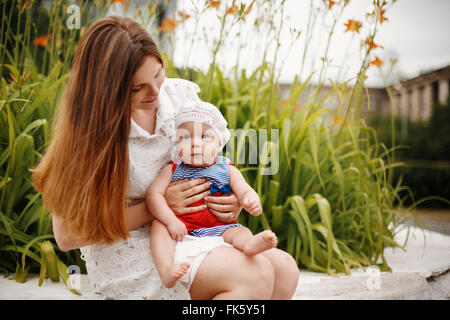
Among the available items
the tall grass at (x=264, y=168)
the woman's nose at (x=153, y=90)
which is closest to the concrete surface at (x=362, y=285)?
the tall grass at (x=264, y=168)

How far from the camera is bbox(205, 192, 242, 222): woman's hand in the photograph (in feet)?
4.39

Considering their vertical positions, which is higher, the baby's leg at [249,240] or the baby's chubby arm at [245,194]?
the baby's chubby arm at [245,194]

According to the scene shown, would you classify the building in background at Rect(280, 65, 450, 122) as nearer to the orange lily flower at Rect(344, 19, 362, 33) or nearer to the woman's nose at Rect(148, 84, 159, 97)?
the orange lily flower at Rect(344, 19, 362, 33)

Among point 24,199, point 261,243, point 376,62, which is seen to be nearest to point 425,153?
point 376,62

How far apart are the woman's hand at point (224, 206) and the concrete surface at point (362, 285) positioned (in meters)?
0.66

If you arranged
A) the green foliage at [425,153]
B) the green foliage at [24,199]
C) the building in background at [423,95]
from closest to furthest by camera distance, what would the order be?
the green foliage at [24,199]
the green foliage at [425,153]
the building in background at [423,95]

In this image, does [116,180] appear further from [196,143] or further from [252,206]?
[252,206]

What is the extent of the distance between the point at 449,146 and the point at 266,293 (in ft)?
35.2

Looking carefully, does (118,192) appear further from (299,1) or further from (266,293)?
(299,1)

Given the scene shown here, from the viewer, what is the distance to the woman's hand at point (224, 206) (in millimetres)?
1338

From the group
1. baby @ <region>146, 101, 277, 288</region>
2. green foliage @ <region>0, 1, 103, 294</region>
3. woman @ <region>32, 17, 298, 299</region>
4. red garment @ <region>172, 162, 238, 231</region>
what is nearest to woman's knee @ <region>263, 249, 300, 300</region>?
woman @ <region>32, 17, 298, 299</region>

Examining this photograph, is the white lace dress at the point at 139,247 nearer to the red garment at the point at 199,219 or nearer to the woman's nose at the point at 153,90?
the red garment at the point at 199,219

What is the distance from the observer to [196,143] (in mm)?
1323
